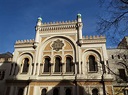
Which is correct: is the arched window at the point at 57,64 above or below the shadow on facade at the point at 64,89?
above

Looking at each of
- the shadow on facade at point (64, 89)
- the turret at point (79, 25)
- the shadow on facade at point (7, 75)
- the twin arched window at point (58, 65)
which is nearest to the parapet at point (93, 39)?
the turret at point (79, 25)

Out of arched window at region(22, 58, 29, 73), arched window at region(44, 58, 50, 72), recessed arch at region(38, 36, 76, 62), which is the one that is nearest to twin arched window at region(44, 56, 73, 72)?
arched window at region(44, 58, 50, 72)

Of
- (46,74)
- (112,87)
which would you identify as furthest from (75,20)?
(112,87)

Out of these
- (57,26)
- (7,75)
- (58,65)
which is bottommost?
(7,75)

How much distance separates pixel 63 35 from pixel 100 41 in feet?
20.2

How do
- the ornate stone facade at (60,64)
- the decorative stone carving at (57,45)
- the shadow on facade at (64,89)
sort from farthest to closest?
the decorative stone carving at (57,45)
the ornate stone facade at (60,64)
the shadow on facade at (64,89)

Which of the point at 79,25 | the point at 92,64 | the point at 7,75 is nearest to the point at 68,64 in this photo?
the point at 92,64

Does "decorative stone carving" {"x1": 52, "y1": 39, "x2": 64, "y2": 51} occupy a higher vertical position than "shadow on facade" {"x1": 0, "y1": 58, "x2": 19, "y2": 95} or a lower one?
higher

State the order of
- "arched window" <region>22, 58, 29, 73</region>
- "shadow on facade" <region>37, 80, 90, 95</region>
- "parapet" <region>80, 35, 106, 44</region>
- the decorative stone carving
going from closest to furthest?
"shadow on facade" <region>37, 80, 90, 95</region>, "parapet" <region>80, 35, 106, 44</region>, "arched window" <region>22, 58, 29, 73</region>, the decorative stone carving

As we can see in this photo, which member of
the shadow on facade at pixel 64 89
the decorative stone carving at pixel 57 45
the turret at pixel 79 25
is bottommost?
the shadow on facade at pixel 64 89

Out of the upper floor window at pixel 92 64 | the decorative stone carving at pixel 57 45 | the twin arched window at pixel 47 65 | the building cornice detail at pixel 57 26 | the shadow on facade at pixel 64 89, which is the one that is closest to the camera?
the shadow on facade at pixel 64 89

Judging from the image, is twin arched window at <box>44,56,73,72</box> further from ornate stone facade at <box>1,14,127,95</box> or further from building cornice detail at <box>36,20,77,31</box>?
building cornice detail at <box>36,20,77,31</box>

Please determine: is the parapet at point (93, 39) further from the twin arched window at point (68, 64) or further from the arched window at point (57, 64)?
the arched window at point (57, 64)

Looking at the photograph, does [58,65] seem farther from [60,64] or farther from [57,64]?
[60,64]
